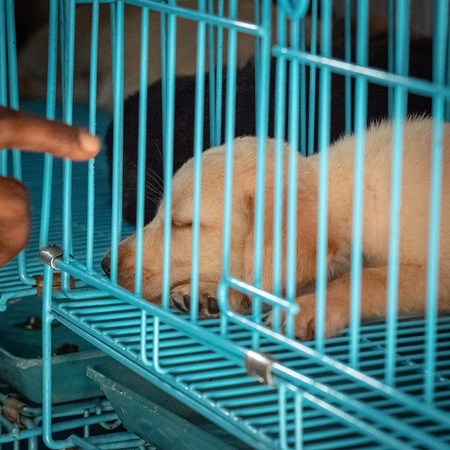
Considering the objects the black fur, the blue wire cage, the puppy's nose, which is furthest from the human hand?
the black fur

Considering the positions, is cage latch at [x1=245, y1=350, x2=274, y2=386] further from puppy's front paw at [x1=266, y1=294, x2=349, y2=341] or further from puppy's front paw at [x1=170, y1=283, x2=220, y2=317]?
puppy's front paw at [x1=170, y1=283, x2=220, y2=317]

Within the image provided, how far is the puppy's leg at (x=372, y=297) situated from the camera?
5.61 feet

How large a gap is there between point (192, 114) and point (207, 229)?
97cm

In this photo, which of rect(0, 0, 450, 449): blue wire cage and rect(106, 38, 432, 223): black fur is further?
rect(106, 38, 432, 223): black fur

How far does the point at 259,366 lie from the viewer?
1.32m

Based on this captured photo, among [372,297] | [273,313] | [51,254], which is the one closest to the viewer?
[273,313]

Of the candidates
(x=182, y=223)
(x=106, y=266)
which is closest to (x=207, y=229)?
(x=182, y=223)

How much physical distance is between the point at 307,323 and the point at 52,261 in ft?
2.05

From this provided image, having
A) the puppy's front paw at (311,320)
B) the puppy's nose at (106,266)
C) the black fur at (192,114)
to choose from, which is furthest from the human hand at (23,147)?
the black fur at (192,114)

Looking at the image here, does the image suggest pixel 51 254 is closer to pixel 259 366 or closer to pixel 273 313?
pixel 273 313

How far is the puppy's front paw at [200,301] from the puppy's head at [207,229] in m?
0.05

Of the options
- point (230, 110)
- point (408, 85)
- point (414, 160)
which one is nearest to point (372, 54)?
point (414, 160)

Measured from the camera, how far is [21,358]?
232 cm

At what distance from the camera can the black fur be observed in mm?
2779
